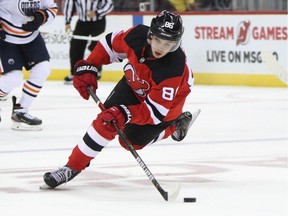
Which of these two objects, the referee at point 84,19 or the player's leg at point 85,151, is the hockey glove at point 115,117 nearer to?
the player's leg at point 85,151

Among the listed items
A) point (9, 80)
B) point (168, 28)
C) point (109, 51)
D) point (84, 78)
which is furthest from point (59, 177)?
point (9, 80)

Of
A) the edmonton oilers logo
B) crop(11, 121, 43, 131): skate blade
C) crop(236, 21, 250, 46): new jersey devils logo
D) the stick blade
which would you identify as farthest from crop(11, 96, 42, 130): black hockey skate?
crop(236, 21, 250, 46): new jersey devils logo

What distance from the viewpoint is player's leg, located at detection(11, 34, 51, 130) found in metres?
7.41

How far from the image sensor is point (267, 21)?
11.0 metres

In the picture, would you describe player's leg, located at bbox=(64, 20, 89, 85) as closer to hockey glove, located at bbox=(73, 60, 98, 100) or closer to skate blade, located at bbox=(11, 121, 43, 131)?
skate blade, located at bbox=(11, 121, 43, 131)

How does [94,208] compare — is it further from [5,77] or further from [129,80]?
[5,77]

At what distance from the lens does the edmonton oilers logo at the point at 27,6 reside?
24.2 ft

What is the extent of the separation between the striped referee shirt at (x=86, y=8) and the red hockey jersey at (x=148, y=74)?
22.2ft

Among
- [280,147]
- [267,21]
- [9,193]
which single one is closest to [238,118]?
[280,147]

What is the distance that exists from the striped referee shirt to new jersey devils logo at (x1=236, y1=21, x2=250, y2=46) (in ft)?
5.07

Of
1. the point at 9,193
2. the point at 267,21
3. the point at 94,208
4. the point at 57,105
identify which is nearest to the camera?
the point at 94,208

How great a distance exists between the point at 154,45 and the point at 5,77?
2879mm

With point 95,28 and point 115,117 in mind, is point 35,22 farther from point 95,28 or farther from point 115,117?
point 95,28

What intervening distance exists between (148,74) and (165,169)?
2.65 feet
